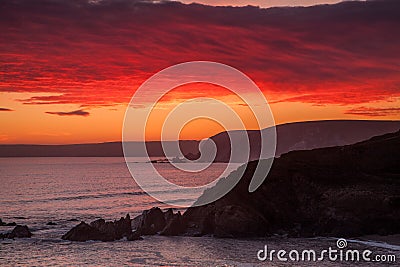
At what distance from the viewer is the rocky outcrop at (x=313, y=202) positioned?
6588cm

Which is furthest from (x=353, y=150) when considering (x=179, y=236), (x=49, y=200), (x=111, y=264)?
(x=49, y=200)

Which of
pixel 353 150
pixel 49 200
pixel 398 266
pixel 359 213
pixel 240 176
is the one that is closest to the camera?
pixel 398 266

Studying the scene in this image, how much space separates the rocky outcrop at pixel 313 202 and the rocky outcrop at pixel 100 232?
850 cm

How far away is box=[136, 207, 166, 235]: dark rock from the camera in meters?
70.4

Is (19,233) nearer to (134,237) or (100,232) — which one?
(100,232)

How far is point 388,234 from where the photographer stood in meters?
62.7

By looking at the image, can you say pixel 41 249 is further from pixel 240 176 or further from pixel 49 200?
pixel 49 200

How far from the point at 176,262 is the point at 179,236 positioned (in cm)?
1538

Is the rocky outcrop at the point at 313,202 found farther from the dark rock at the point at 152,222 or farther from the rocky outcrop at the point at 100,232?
the rocky outcrop at the point at 100,232

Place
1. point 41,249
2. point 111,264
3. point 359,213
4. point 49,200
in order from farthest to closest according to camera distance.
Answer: point 49,200, point 359,213, point 41,249, point 111,264

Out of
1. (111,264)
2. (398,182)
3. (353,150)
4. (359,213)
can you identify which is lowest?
(111,264)

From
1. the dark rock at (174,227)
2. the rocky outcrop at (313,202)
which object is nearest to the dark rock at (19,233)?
the dark rock at (174,227)

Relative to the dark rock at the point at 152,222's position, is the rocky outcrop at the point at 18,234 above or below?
below

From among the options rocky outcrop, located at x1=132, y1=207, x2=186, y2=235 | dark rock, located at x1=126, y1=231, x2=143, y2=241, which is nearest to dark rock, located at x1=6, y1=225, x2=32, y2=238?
dark rock, located at x1=126, y1=231, x2=143, y2=241
